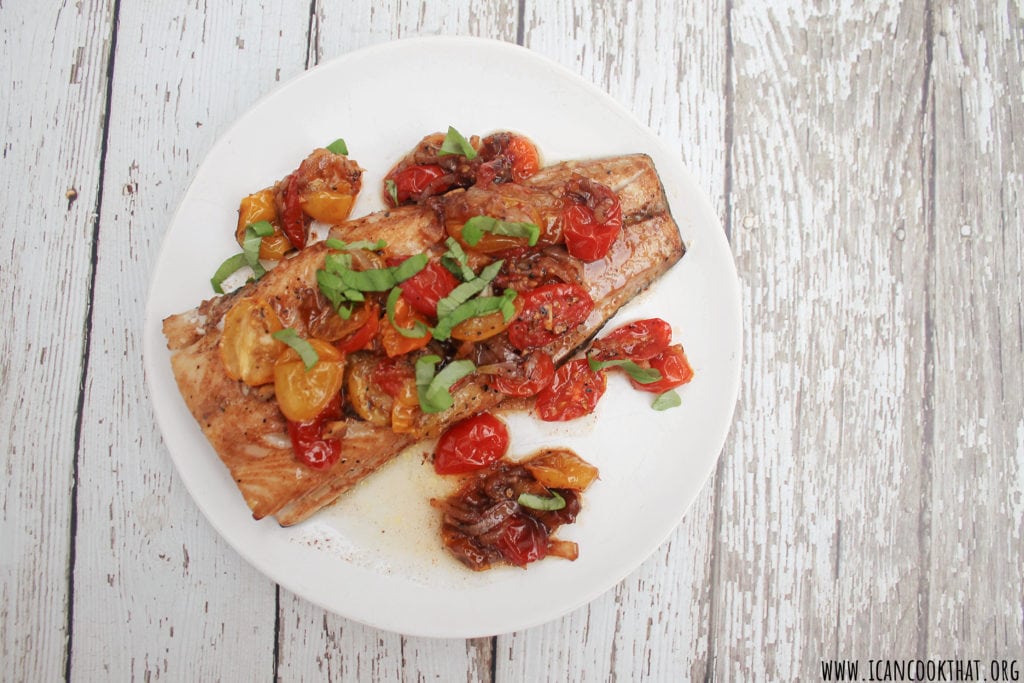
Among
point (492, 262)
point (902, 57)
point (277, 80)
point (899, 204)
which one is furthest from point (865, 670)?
point (277, 80)

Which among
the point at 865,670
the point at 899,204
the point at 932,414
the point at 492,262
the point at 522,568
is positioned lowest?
the point at 865,670

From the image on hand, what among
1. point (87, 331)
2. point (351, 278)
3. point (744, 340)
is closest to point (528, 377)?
point (351, 278)

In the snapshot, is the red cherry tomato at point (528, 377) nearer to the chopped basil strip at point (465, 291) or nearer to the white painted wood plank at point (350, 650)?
the chopped basil strip at point (465, 291)

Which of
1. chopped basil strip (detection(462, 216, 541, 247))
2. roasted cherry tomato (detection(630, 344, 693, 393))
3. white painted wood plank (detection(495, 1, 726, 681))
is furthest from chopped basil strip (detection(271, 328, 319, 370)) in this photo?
white painted wood plank (detection(495, 1, 726, 681))

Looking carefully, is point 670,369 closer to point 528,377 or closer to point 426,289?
point 528,377

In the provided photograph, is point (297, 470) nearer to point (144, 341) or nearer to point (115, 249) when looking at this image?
point (144, 341)

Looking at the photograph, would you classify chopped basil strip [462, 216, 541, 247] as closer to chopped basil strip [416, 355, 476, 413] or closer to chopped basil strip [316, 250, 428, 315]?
chopped basil strip [316, 250, 428, 315]

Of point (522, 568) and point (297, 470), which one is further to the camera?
point (522, 568)
